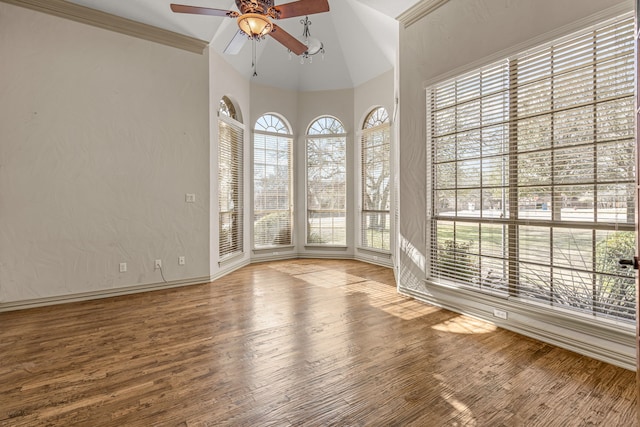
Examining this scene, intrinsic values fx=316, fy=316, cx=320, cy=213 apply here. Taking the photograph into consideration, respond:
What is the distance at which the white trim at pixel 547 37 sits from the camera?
2.21 meters

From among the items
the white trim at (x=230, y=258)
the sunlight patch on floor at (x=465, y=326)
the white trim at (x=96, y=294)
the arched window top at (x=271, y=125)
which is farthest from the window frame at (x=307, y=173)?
the sunlight patch on floor at (x=465, y=326)

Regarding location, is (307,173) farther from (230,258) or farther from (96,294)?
(96,294)

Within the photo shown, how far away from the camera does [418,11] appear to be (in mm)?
3670

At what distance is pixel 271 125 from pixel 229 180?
158 cm

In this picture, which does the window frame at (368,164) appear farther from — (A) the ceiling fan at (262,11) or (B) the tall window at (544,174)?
(A) the ceiling fan at (262,11)

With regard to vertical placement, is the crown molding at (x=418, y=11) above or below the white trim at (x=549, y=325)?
above

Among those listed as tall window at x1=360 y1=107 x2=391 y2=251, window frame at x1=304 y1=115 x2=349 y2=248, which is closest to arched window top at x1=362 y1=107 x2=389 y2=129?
tall window at x1=360 y1=107 x2=391 y2=251

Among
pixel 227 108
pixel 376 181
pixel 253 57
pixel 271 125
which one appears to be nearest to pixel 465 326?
pixel 376 181

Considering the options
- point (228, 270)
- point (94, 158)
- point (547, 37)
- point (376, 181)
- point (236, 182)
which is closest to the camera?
point (547, 37)

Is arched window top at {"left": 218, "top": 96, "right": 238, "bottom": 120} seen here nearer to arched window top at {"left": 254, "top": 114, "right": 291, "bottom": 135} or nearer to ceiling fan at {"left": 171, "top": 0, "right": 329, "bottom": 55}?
arched window top at {"left": 254, "top": 114, "right": 291, "bottom": 135}

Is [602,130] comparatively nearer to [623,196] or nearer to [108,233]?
[623,196]

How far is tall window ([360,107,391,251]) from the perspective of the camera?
5844 millimetres

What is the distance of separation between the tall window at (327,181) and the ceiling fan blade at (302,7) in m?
3.74

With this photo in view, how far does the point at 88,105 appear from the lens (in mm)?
3920
